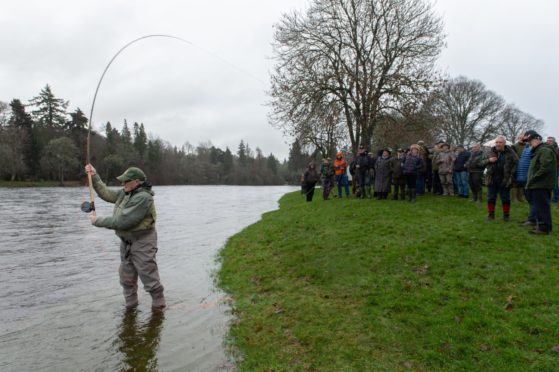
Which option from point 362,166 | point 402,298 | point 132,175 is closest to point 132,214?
point 132,175

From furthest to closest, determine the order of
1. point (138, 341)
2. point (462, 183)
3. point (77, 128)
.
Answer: point (77, 128) → point (462, 183) → point (138, 341)

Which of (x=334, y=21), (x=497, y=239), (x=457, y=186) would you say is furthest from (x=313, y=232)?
(x=334, y=21)

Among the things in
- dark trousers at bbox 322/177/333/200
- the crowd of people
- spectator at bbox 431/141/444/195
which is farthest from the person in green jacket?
dark trousers at bbox 322/177/333/200

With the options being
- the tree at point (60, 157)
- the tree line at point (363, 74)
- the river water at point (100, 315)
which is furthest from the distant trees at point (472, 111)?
the tree at point (60, 157)

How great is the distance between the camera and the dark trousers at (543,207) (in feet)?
27.7

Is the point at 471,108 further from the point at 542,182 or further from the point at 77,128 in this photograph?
the point at 77,128

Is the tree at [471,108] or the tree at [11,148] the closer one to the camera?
the tree at [471,108]

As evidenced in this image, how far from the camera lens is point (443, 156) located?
1524 centimetres

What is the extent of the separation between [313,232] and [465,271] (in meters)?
5.41

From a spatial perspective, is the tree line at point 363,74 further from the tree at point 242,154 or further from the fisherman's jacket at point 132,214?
the tree at point 242,154

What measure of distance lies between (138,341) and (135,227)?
1758mm

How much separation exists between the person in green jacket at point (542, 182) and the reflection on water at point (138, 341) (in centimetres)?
848

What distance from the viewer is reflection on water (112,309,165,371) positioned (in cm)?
467

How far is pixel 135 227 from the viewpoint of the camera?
6.05m
